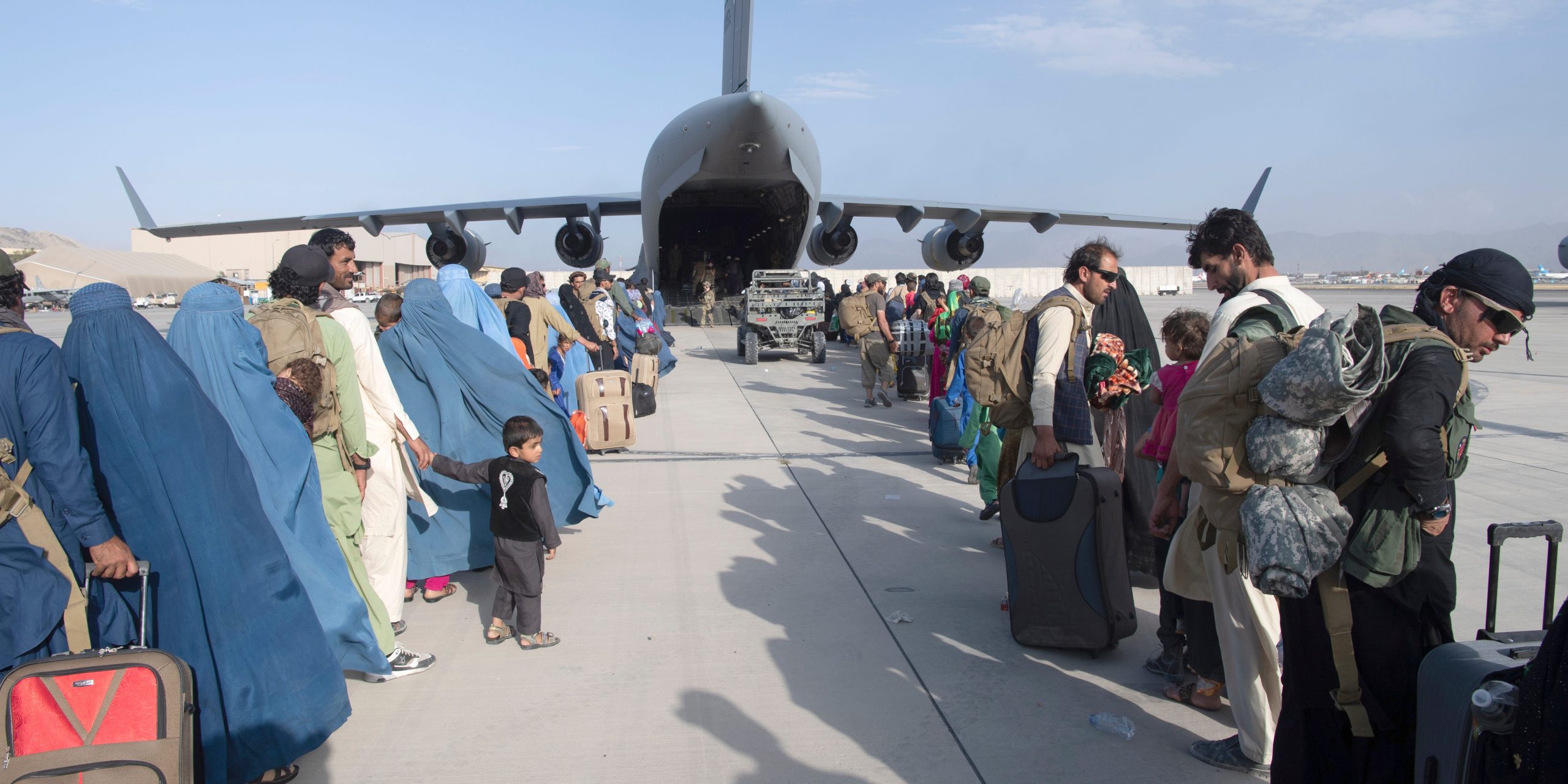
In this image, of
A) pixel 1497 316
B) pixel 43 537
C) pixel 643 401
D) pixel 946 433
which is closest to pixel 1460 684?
pixel 1497 316

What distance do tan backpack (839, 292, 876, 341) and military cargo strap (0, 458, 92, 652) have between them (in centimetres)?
892

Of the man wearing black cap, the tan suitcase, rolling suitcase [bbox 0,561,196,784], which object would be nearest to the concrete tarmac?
the man wearing black cap

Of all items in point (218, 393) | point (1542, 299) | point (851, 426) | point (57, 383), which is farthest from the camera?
point (1542, 299)

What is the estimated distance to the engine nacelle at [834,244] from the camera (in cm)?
2430

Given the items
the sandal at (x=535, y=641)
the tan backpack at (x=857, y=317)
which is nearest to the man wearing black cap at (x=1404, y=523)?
the sandal at (x=535, y=641)

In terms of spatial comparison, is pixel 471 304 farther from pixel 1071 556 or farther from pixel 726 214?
pixel 726 214

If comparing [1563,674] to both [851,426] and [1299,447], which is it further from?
[851,426]

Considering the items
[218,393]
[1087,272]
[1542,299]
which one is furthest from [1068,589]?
[1542,299]

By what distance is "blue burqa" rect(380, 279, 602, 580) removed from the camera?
4.74 metres

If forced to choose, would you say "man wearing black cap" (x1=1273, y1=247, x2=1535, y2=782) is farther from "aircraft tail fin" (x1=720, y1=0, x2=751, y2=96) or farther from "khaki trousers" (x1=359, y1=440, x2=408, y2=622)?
"aircraft tail fin" (x1=720, y1=0, x2=751, y2=96)

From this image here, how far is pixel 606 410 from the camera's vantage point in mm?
8234

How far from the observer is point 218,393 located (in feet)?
10.7

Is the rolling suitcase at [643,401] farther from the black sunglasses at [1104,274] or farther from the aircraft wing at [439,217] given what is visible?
the aircraft wing at [439,217]

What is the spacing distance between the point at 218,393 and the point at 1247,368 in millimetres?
3471
